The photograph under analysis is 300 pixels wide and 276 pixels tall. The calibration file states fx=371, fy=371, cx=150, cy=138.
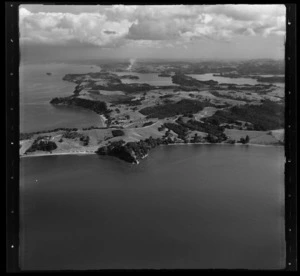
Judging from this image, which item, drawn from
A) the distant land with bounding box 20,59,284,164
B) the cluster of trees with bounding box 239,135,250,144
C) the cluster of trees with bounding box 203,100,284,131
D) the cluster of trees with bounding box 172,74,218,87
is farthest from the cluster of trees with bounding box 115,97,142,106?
the cluster of trees with bounding box 239,135,250,144

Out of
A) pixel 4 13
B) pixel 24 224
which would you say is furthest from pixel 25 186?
pixel 4 13

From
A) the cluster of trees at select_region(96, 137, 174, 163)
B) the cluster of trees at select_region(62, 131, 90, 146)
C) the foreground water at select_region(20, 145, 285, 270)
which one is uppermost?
the cluster of trees at select_region(62, 131, 90, 146)

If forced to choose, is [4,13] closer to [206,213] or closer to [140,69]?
[140,69]

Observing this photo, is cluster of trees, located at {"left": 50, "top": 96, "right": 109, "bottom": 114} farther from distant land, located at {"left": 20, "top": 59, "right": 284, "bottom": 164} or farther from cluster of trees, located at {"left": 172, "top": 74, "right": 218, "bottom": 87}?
cluster of trees, located at {"left": 172, "top": 74, "right": 218, "bottom": 87}

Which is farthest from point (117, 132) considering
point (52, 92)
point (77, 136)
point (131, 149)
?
point (52, 92)

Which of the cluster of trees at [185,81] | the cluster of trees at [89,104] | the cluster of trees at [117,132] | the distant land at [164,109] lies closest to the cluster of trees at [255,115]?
the distant land at [164,109]

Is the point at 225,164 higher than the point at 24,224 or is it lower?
higher
